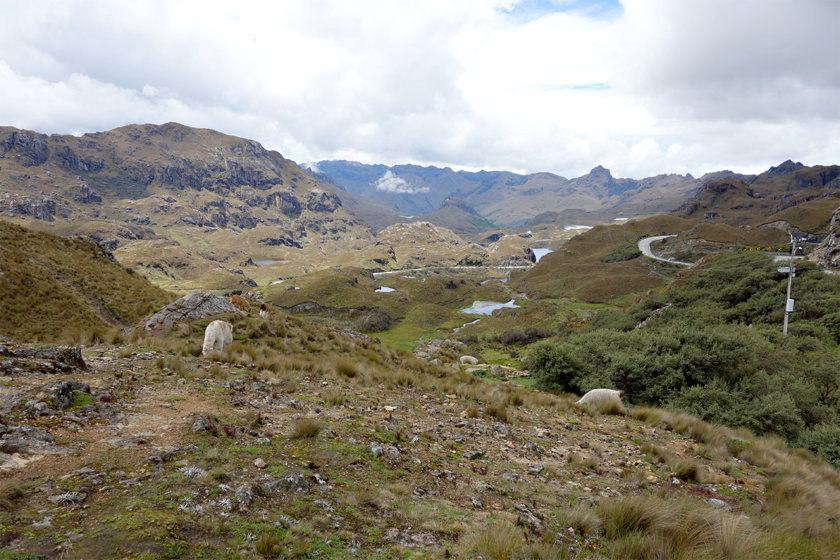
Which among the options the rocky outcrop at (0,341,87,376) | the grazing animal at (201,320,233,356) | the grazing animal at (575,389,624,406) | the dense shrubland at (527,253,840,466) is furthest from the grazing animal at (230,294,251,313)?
the grazing animal at (575,389,624,406)

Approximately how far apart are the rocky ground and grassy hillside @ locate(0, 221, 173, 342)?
27.6 feet

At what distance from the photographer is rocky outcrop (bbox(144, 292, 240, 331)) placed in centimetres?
1619

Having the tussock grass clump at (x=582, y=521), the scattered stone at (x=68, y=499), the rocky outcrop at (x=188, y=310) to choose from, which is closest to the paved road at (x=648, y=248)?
the rocky outcrop at (x=188, y=310)

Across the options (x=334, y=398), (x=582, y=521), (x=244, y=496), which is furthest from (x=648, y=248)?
(x=244, y=496)

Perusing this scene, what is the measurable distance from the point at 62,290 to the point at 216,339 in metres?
16.2

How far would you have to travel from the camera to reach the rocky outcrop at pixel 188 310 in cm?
1619

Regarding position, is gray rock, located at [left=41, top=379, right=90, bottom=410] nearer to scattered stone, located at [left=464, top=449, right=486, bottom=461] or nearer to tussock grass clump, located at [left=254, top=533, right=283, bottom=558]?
tussock grass clump, located at [left=254, top=533, right=283, bottom=558]

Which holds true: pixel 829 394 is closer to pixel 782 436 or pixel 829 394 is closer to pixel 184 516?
pixel 782 436

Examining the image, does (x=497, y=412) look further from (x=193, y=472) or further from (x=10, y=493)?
(x=10, y=493)

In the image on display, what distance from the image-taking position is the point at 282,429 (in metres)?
7.27

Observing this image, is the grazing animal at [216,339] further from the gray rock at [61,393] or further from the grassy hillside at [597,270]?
the grassy hillside at [597,270]

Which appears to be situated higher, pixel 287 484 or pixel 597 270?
pixel 287 484

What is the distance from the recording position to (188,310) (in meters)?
17.1

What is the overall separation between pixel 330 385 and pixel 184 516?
23.6ft
